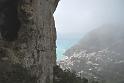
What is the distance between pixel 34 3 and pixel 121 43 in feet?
465

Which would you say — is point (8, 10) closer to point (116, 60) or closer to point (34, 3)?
point (34, 3)

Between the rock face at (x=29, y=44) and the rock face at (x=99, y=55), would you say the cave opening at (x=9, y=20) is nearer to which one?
the rock face at (x=29, y=44)

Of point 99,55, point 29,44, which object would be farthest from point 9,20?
point 99,55

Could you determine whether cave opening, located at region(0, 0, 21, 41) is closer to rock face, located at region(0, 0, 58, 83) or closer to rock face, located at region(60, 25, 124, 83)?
A: rock face, located at region(0, 0, 58, 83)

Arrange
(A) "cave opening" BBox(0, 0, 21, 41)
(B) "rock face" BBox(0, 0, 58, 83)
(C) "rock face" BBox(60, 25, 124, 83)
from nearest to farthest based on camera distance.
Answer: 1. (B) "rock face" BBox(0, 0, 58, 83)
2. (A) "cave opening" BBox(0, 0, 21, 41)
3. (C) "rock face" BBox(60, 25, 124, 83)

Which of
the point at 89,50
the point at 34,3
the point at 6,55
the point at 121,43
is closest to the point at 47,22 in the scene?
the point at 34,3

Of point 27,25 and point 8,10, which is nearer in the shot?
point 27,25

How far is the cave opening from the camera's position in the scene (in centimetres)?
2130

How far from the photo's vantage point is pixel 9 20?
22.0 meters

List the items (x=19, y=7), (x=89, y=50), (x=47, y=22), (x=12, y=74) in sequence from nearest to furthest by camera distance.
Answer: (x=12, y=74)
(x=19, y=7)
(x=47, y=22)
(x=89, y=50)

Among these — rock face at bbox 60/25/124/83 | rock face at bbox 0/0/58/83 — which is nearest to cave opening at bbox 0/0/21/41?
rock face at bbox 0/0/58/83

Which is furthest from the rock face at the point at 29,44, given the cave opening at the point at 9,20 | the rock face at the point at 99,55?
the rock face at the point at 99,55

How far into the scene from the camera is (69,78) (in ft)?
83.1

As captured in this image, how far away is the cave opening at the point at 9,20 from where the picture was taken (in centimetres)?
2130
